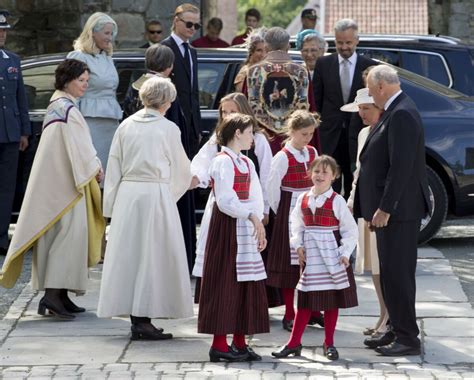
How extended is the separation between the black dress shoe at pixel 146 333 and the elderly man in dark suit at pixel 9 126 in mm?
3699

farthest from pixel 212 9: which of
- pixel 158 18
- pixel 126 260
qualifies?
pixel 126 260

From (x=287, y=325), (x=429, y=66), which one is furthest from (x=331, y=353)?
(x=429, y=66)

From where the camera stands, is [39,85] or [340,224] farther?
[39,85]

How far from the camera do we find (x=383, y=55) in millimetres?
14516

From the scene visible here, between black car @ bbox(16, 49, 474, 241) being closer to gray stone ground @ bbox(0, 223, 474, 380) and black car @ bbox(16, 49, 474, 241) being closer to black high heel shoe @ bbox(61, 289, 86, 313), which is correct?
gray stone ground @ bbox(0, 223, 474, 380)

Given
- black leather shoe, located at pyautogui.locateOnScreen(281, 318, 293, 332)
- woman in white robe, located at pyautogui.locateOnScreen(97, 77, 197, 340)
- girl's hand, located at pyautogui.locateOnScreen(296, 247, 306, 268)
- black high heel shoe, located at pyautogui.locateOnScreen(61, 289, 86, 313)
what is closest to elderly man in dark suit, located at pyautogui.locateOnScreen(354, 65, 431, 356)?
girl's hand, located at pyautogui.locateOnScreen(296, 247, 306, 268)

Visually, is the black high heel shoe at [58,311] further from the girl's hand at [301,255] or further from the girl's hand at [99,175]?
the girl's hand at [301,255]

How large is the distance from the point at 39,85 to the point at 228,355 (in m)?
5.18

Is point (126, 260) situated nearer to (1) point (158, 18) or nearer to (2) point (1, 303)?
(2) point (1, 303)

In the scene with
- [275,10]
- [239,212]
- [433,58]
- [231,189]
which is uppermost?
[231,189]

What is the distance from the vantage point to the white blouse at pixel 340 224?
8.66 metres

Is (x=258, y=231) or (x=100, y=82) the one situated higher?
(x=100, y=82)

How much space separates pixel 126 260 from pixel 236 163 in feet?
3.61

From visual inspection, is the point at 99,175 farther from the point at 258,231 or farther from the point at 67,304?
the point at 258,231
